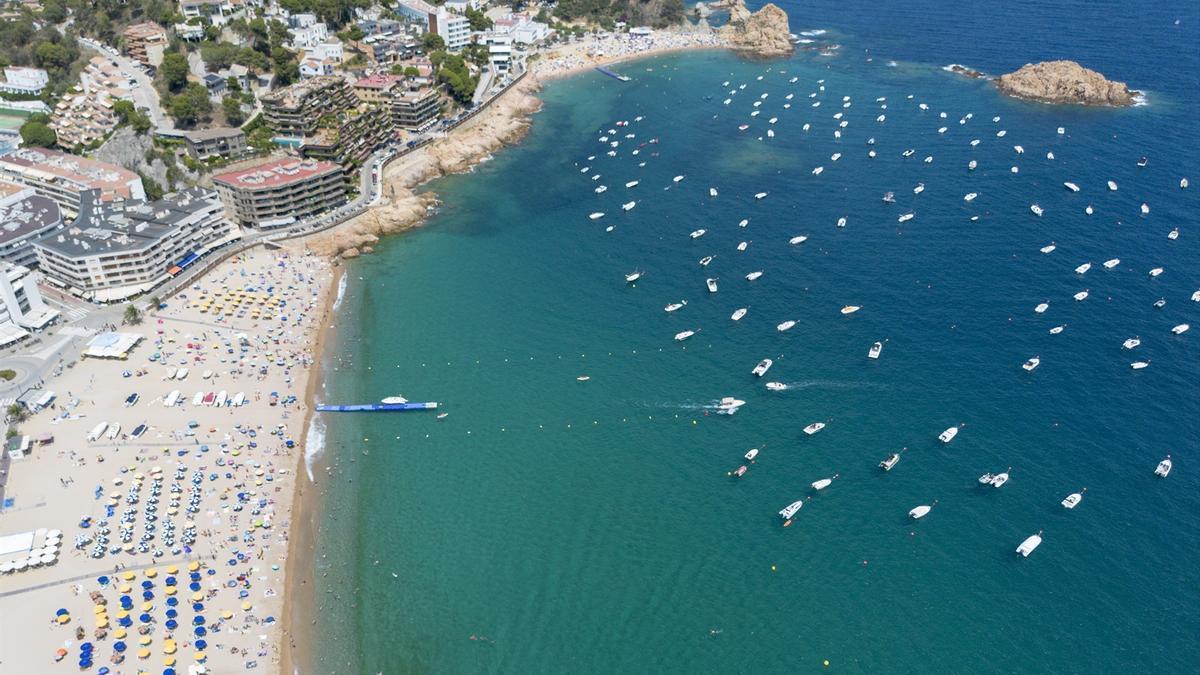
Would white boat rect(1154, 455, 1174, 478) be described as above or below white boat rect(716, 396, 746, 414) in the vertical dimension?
Answer: below

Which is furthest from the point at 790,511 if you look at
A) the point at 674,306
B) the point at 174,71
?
the point at 174,71

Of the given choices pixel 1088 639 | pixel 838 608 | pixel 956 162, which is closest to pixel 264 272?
pixel 838 608

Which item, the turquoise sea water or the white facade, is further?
the white facade

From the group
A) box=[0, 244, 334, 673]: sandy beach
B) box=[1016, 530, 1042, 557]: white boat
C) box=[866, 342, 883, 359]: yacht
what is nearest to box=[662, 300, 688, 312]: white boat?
box=[866, 342, 883, 359]: yacht

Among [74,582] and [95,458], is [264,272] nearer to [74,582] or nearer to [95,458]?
[95,458]

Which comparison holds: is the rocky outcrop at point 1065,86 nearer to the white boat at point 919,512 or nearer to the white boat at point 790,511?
the white boat at point 919,512

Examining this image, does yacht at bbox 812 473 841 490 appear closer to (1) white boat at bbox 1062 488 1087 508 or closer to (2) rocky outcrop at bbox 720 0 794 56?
(1) white boat at bbox 1062 488 1087 508

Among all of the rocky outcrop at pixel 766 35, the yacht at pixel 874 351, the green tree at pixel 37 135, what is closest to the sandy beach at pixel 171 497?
the green tree at pixel 37 135

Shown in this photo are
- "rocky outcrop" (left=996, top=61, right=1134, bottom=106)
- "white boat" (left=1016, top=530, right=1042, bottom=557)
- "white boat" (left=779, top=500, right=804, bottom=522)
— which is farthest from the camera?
"rocky outcrop" (left=996, top=61, right=1134, bottom=106)

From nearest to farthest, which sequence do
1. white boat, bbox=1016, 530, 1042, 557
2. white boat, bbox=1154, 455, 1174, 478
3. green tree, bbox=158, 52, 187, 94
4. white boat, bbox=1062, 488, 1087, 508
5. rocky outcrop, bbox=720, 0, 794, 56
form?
white boat, bbox=1016, 530, 1042, 557, white boat, bbox=1062, 488, 1087, 508, white boat, bbox=1154, 455, 1174, 478, green tree, bbox=158, 52, 187, 94, rocky outcrop, bbox=720, 0, 794, 56
